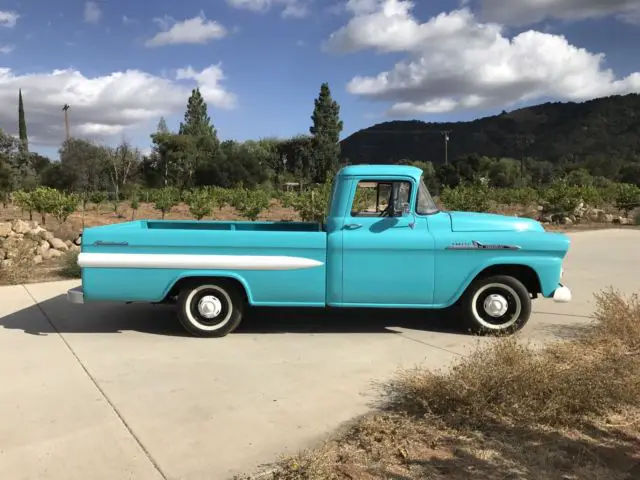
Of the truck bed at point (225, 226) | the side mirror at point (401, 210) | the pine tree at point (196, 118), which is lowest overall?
the truck bed at point (225, 226)

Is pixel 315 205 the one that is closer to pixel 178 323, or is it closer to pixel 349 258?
pixel 178 323

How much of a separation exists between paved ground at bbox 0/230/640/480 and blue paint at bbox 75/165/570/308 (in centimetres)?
53

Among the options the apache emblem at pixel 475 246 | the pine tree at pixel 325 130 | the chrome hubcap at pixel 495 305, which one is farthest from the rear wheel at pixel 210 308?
the pine tree at pixel 325 130

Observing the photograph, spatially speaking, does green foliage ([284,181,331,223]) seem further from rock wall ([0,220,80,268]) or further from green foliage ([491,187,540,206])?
green foliage ([491,187,540,206])

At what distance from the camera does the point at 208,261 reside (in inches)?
229

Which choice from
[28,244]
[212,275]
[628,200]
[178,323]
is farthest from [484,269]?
[628,200]

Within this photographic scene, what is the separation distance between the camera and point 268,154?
64.5 m

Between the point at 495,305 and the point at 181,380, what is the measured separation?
3372 mm

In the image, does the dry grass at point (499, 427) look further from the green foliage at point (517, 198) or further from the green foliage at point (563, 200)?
the green foliage at point (517, 198)

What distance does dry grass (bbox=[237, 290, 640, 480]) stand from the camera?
327cm

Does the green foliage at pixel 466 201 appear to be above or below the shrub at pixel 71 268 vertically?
above

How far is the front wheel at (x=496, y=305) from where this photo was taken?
19.9 ft

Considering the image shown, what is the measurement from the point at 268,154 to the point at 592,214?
45763 millimetres

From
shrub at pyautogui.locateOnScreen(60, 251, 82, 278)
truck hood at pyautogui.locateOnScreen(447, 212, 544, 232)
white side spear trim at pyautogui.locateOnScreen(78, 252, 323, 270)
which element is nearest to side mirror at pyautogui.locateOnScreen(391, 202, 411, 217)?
truck hood at pyautogui.locateOnScreen(447, 212, 544, 232)
